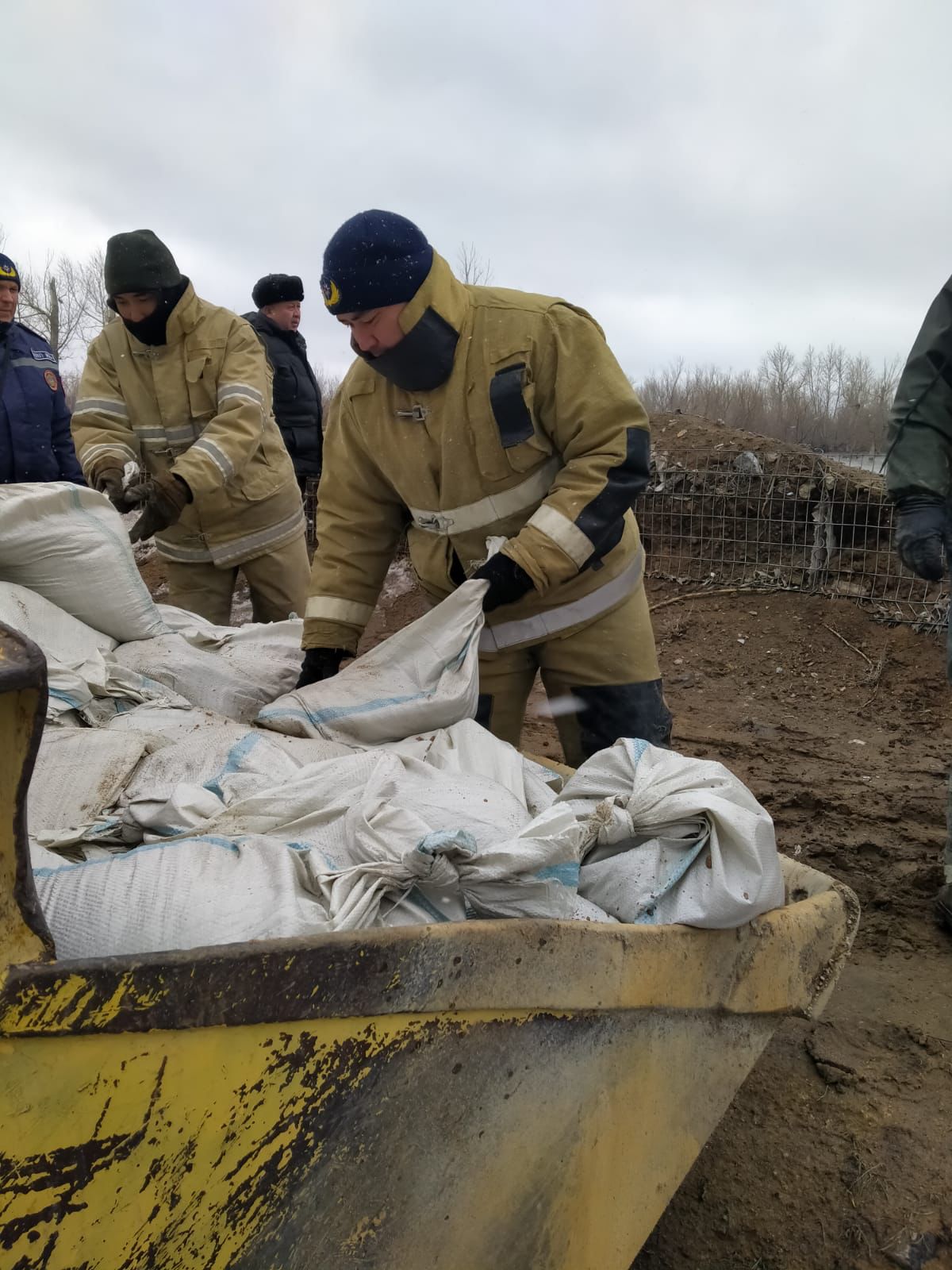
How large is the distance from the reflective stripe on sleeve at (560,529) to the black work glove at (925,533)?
1056 millimetres

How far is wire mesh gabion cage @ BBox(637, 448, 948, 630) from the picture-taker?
6.38 metres

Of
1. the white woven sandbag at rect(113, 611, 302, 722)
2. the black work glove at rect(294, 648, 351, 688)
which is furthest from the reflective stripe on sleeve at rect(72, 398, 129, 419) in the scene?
the black work glove at rect(294, 648, 351, 688)

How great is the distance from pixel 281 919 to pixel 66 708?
125 cm

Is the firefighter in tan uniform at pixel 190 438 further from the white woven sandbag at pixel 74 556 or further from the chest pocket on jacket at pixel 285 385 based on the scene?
the chest pocket on jacket at pixel 285 385

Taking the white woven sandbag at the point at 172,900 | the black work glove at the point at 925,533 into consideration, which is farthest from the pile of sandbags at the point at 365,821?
the black work glove at the point at 925,533

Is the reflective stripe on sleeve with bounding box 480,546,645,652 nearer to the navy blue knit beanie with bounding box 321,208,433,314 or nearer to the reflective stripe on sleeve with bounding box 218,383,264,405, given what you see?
the navy blue knit beanie with bounding box 321,208,433,314

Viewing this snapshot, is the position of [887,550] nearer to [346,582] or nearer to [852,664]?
[852,664]

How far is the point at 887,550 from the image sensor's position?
6.40 metres

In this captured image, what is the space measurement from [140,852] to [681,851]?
0.79 meters

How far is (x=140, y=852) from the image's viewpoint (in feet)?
4.19

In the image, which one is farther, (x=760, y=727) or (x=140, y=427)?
(x=760, y=727)

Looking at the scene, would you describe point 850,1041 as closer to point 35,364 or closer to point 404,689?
point 404,689

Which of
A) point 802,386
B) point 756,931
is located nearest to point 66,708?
point 756,931

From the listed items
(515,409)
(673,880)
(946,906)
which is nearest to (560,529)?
(515,409)
